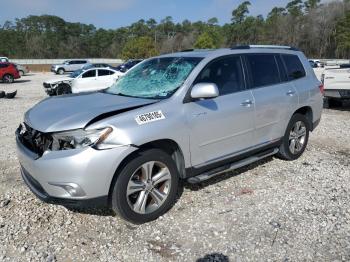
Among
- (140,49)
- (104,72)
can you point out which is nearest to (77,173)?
(104,72)

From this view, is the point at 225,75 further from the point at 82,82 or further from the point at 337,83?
the point at 82,82

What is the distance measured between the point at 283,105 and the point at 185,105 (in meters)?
1.99

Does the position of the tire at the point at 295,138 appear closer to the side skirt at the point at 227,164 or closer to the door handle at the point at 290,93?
the side skirt at the point at 227,164

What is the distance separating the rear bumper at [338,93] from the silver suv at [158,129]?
18.1ft

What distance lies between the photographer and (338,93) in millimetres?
10625

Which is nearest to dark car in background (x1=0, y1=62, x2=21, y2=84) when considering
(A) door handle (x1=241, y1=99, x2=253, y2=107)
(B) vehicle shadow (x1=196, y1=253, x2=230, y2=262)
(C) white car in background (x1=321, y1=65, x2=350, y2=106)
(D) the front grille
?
(C) white car in background (x1=321, y1=65, x2=350, y2=106)

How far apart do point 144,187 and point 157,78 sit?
58.4 inches

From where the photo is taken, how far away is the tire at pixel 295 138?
230 inches

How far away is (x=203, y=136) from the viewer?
4328 millimetres

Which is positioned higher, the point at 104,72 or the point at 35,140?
the point at 104,72

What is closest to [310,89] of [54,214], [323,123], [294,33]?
[323,123]

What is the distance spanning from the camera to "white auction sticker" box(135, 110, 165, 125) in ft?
12.4

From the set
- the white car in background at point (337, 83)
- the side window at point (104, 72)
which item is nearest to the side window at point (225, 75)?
the white car in background at point (337, 83)

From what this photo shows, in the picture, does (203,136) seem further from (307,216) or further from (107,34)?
(107,34)
